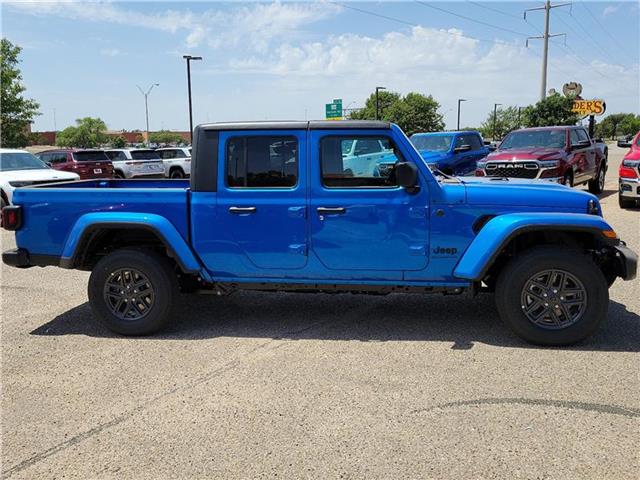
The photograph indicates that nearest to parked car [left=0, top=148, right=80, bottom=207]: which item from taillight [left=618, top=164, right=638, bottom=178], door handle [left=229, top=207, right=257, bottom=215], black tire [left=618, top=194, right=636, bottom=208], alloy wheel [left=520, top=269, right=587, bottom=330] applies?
door handle [left=229, top=207, right=257, bottom=215]

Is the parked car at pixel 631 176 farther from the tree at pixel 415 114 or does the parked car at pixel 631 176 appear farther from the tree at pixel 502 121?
the tree at pixel 502 121

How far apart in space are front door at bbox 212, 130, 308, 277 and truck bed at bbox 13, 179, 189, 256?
40 centimetres

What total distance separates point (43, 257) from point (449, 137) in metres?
12.8

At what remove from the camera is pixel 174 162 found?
87.1 feet

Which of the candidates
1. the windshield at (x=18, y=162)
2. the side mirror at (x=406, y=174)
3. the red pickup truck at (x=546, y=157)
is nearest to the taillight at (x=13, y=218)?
the side mirror at (x=406, y=174)

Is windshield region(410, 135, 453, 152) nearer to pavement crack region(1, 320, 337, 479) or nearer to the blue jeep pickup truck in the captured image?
the blue jeep pickup truck

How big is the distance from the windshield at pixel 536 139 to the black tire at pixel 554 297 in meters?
9.41

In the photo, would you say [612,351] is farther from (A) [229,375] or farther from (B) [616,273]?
(A) [229,375]

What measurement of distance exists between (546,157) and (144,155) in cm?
1920

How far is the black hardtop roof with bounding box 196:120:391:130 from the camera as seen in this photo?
4.75m

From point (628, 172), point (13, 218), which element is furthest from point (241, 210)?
point (628, 172)

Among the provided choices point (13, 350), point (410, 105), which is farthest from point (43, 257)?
point (410, 105)

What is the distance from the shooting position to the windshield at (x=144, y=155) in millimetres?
25517

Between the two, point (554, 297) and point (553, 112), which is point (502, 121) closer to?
point (553, 112)
